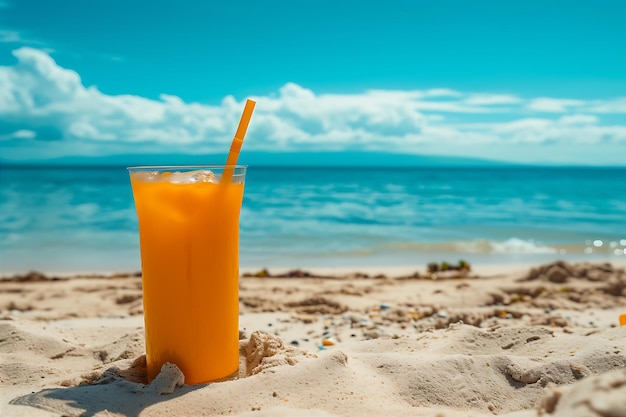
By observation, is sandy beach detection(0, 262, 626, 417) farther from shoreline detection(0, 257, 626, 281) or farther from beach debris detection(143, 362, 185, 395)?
shoreline detection(0, 257, 626, 281)

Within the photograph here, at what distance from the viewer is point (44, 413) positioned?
2.00 metres

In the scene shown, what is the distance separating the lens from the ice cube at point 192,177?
2.26m

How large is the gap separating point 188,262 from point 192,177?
345 millimetres

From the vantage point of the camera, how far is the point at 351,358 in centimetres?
260

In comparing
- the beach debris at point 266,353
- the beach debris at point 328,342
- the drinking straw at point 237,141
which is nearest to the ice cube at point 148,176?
the drinking straw at point 237,141

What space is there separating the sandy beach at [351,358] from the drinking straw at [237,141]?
0.83 meters

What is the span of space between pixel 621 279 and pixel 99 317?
15.5 ft

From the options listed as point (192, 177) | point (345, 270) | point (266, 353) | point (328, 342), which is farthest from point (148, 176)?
point (345, 270)

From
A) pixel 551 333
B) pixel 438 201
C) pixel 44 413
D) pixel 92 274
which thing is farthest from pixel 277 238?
pixel 438 201

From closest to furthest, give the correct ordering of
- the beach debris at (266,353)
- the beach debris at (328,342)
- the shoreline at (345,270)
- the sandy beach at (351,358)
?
the sandy beach at (351,358) → the beach debris at (266,353) → the beach debris at (328,342) → the shoreline at (345,270)

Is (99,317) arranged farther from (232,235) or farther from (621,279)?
(621,279)

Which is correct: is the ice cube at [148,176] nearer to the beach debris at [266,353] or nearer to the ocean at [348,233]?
the beach debris at [266,353]

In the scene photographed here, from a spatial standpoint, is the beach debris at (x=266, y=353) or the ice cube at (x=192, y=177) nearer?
the ice cube at (x=192, y=177)

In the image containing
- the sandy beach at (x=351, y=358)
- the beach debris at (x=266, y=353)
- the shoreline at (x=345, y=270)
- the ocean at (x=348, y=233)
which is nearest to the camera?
the sandy beach at (x=351, y=358)
